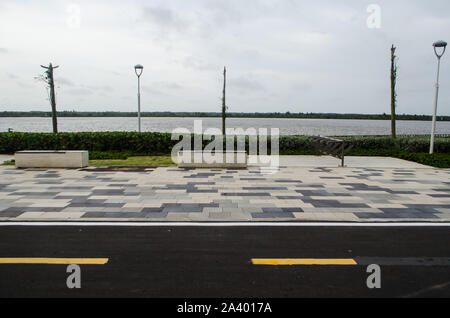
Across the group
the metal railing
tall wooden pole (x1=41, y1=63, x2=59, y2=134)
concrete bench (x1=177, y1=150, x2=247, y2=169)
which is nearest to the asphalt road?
concrete bench (x1=177, y1=150, x2=247, y2=169)

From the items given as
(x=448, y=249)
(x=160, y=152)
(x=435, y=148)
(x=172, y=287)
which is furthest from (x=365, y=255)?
(x=435, y=148)

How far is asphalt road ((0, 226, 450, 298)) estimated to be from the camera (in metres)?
4.00

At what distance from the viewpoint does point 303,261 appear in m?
4.80

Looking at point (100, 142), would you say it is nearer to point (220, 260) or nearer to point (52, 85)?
point (52, 85)

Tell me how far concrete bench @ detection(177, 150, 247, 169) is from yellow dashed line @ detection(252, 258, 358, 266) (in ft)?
28.4

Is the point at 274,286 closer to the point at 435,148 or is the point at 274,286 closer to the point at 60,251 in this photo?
the point at 60,251

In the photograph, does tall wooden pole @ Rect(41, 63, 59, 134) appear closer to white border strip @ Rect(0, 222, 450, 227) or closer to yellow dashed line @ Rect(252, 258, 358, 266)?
white border strip @ Rect(0, 222, 450, 227)

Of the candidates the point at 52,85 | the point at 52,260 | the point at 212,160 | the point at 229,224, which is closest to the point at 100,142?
the point at 212,160

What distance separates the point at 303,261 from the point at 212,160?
8.91m

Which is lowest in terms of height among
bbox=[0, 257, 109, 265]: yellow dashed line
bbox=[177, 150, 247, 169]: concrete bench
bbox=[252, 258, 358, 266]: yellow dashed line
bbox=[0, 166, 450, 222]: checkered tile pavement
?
bbox=[252, 258, 358, 266]: yellow dashed line

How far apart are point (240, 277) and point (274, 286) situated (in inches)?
18.6

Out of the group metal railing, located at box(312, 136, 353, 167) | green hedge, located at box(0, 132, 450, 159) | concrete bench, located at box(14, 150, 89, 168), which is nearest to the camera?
concrete bench, located at box(14, 150, 89, 168)

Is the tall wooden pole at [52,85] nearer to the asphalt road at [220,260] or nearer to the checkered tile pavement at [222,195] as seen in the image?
the checkered tile pavement at [222,195]

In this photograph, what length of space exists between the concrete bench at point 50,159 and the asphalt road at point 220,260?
714 cm
